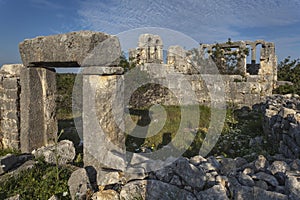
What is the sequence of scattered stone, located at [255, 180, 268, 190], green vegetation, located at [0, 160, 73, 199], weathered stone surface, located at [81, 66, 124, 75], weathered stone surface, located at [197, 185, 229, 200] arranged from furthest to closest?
weathered stone surface, located at [81, 66, 124, 75] → green vegetation, located at [0, 160, 73, 199] → scattered stone, located at [255, 180, 268, 190] → weathered stone surface, located at [197, 185, 229, 200]

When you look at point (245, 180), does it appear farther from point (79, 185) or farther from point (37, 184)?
point (37, 184)

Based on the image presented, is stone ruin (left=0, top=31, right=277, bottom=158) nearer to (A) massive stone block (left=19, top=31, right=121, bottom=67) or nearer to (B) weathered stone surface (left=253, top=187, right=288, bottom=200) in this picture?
(A) massive stone block (left=19, top=31, right=121, bottom=67)

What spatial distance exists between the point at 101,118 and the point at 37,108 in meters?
2.12

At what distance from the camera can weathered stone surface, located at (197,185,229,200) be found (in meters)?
2.27

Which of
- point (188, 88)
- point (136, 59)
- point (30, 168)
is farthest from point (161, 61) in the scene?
point (30, 168)

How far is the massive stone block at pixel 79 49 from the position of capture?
3436 mm

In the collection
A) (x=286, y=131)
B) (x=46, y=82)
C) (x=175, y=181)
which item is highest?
(x=46, y=82)

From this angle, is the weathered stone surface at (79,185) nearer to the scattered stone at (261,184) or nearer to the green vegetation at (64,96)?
the scattered stone at (261,184)

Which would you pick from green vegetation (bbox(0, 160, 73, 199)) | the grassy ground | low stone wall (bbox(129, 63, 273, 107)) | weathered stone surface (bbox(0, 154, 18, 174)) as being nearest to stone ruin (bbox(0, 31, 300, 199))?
green vegetation (bbox(0, 160, 73, 199))

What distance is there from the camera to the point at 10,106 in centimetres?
505

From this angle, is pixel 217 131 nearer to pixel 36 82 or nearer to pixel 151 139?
pixel 151 139

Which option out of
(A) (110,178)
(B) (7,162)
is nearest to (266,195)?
(A) (110,178)

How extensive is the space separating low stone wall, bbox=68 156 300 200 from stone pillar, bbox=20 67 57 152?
2293 mm

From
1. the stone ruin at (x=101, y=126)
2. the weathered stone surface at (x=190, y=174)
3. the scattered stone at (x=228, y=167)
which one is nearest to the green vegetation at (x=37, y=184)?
the stone ruin at (x=101, y=126)
